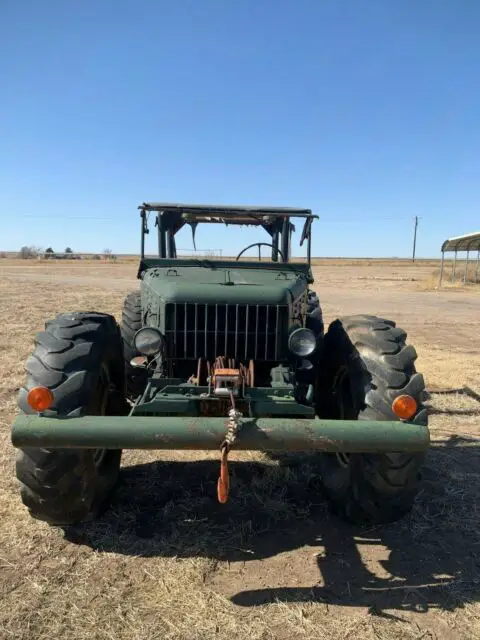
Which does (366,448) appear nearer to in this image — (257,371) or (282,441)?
(282,441)

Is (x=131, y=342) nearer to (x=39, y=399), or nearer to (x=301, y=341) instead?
(x=301, y=341)

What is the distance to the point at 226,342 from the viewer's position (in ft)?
13.3

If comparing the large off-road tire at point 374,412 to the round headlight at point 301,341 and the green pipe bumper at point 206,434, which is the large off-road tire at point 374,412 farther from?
the round headlight at point 301,341

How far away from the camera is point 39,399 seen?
2.99 m

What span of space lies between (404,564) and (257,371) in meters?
1.67

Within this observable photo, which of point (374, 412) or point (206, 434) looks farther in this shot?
point (374, 412)

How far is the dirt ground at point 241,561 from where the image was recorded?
2.82 metres

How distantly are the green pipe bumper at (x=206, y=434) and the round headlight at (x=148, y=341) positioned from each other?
96cm

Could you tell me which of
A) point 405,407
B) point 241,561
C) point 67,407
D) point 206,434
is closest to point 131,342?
point 67,407

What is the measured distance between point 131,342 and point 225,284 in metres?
1.86

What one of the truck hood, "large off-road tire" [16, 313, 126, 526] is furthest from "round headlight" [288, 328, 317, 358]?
"large off-road tire" [16, 313, 126, 526]

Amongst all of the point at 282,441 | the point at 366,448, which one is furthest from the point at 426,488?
the point at 282,441

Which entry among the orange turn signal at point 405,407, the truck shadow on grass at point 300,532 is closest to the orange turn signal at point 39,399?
the truck shadow on grass at point 300,532

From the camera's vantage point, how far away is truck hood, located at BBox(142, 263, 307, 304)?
4.04m
